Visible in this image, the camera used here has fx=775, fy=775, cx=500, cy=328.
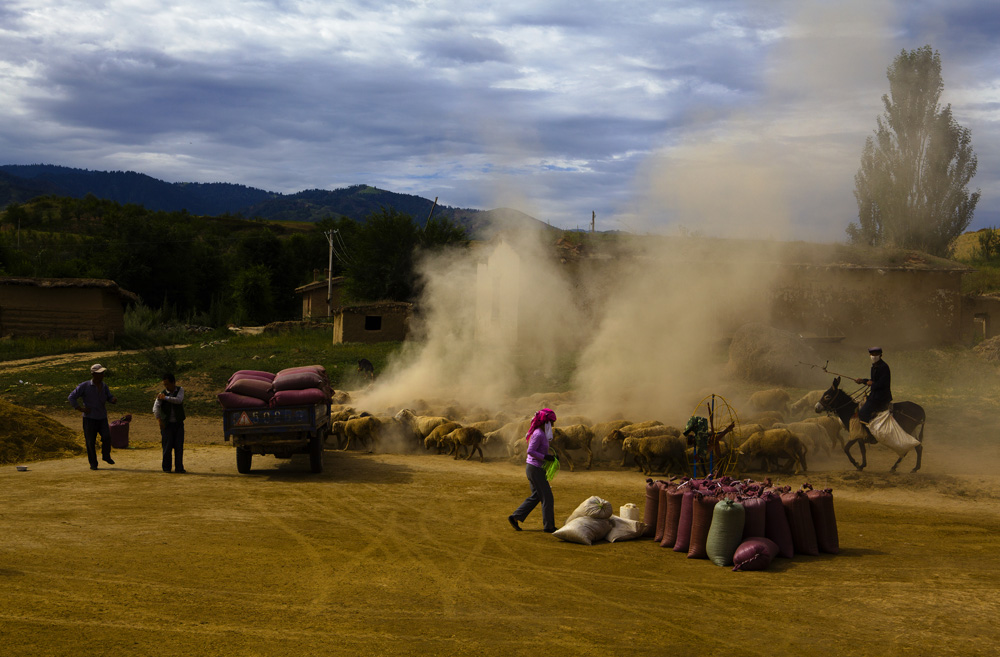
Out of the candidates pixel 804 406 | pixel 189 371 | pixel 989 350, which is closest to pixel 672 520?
pixel 804 406

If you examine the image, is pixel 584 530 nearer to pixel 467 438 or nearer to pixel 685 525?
pixel 685 525

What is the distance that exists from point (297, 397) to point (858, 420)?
9980 mm

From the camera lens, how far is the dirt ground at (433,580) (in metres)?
5.96

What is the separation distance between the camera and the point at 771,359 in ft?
69.5

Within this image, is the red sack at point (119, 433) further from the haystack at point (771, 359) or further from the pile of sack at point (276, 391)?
the haystack at point (771, 359)

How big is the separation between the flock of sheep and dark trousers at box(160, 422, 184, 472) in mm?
3985

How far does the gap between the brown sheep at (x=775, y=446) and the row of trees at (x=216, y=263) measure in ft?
107

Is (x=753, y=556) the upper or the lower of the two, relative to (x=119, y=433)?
upper

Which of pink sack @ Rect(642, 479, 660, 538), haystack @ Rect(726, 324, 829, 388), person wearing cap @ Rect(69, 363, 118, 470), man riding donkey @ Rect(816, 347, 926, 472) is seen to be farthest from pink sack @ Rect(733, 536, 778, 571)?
haystack @ Rect(726, 324, 829, 388)

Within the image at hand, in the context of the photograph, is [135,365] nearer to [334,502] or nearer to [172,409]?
[172,409]

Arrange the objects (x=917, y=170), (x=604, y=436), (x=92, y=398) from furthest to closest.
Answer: (x=917, y=170) → (x=604, y=436) → (x=92, y=398)

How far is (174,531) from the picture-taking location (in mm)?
9188

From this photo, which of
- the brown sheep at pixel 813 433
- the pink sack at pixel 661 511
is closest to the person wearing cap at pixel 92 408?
the pink sack at pixel 661 511

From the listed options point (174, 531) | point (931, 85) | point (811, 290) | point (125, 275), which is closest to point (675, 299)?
point (811, 290)
